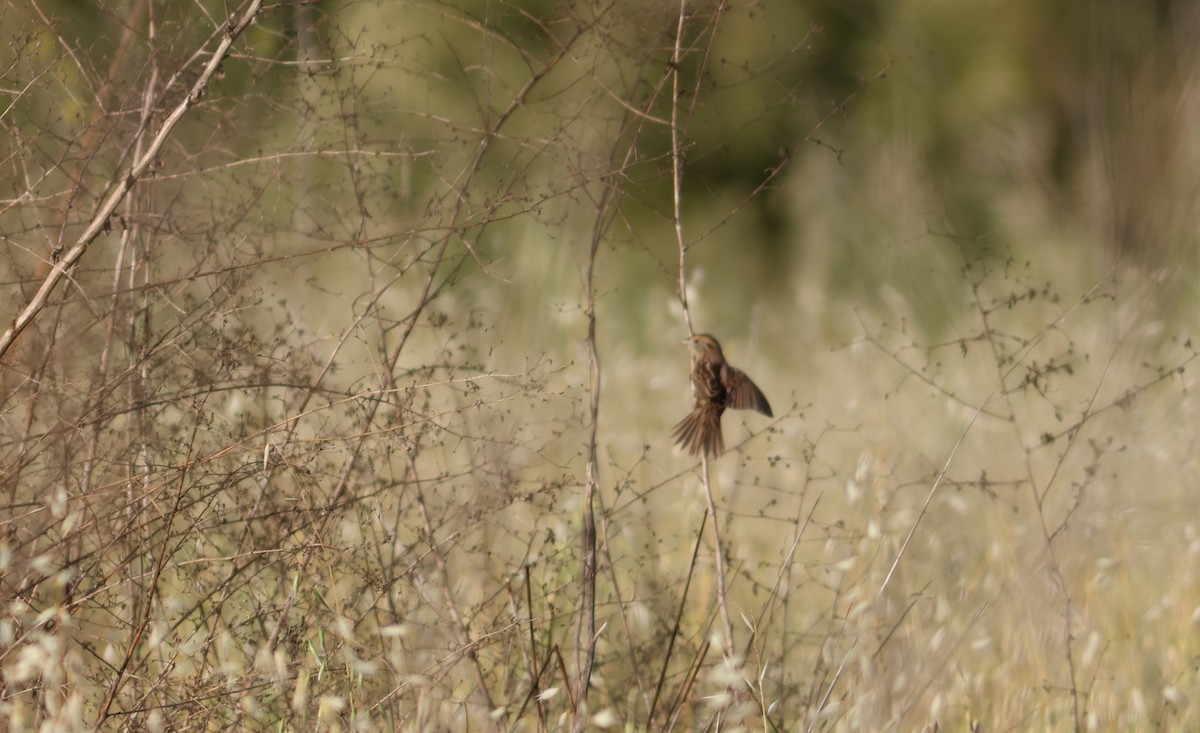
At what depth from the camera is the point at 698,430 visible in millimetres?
3432

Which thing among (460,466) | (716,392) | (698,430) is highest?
(716,392)

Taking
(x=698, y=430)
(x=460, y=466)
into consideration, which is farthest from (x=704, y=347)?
(x=460, y=466)

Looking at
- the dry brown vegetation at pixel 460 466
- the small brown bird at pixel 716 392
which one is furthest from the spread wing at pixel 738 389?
the dry brown vegetation at pixel 460 466

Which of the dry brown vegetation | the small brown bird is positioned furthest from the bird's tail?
the dry brown vegetation

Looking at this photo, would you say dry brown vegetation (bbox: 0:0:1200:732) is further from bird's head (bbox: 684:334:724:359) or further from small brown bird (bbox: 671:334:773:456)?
bird's head (bbox: 684:334:724:359)

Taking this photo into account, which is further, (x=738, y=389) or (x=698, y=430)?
(x=738, y=389)

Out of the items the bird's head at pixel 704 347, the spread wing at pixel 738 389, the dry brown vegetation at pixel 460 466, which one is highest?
the bird's head at pixel 704 347

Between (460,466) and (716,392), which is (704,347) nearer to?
(716,392)

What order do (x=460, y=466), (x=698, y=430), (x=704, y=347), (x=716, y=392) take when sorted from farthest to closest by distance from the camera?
(x=704, y=347) < (x=716, y=392) < (x=698, y=430) < (x=460, y=466)

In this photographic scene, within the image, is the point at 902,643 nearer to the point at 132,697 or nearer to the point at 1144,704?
the point at 1144,704

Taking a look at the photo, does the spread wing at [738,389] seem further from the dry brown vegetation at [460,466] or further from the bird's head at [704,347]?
the dry brown vegetation at [460,466]

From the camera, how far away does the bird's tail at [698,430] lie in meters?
3.41

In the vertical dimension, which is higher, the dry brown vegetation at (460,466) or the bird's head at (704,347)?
the bird's head at (704,347)

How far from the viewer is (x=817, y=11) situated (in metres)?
10.8
